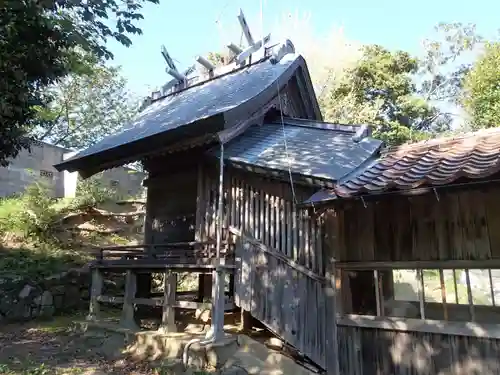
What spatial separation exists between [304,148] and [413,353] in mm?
4420

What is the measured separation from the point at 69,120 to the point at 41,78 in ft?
75.8

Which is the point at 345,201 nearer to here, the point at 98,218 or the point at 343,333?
the point at 343,333

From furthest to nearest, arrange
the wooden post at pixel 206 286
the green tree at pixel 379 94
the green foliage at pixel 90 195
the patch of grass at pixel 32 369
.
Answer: the green tree at pixel 379 94
the green foliage at pixel 90 195
the wooden post at pixel 206 286
the patch of grass at pixel 32 369

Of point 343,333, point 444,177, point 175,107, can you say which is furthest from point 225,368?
point 175,107

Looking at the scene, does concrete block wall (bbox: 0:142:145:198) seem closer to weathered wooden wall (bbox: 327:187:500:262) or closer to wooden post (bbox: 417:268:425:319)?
weathered wooden wall (bbox: 327:187:500:262)

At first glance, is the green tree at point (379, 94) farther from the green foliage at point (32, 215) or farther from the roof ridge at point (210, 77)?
the green foliage at point (32, 215)

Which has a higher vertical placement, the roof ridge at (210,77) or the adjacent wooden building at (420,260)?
the roof ridge at (210,77)

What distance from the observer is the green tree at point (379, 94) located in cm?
2259

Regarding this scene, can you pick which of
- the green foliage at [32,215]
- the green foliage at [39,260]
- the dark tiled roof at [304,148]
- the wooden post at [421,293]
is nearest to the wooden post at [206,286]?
the dark tiled roof at [304,148]

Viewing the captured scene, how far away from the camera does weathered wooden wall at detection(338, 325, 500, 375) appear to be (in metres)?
6.03

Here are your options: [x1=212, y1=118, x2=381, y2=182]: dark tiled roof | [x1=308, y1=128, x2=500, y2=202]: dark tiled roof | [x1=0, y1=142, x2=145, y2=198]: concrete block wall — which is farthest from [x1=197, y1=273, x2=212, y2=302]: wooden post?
[x1=0, y1=142, x2=145, y2=198]: concrete block wall

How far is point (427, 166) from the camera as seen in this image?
21.6ft

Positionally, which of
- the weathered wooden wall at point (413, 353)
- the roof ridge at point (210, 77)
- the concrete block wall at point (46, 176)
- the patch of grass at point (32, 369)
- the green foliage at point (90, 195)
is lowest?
the patch of grass at point (32, 369)

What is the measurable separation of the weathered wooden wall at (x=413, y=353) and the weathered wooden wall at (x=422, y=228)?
4.18ft
